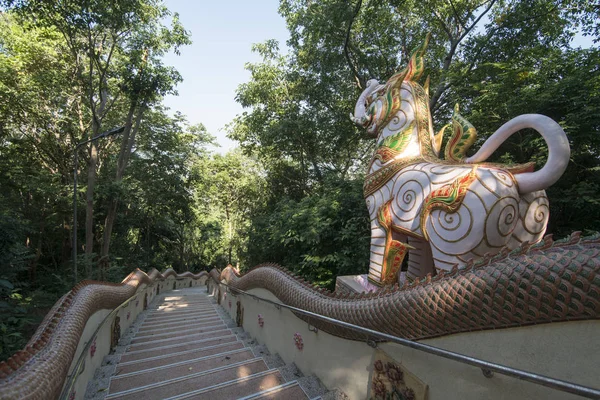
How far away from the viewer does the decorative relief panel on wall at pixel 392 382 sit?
1716 mm

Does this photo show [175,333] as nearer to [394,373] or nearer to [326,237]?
[326,237]

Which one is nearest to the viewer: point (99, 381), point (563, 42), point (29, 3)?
point (99, 381)

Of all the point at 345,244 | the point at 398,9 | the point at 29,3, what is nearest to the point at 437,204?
the point at 345,244

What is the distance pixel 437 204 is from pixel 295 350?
90.5 inches

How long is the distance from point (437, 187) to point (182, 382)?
10.5 ft

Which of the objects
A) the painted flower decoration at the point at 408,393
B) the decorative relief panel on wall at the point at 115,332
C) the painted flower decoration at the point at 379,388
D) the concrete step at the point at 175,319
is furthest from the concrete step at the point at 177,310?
the painted flower decoration at the point at 408,393

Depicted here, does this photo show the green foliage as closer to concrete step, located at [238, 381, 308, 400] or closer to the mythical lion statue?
the mythical lion statue

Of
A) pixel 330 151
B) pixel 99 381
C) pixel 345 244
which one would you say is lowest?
pixel 99 381

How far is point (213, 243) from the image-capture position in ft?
65.1

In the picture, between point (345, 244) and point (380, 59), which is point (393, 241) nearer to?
point (345, 244)

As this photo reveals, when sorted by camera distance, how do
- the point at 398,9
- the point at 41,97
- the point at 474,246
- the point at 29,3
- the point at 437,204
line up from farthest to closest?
1. the point at 41,97
2. the point at 398,9
3. the point at 29,3
4. the point at 437,204
5. the point at 474,246

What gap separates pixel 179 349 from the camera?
3.77 m

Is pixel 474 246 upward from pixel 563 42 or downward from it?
downward

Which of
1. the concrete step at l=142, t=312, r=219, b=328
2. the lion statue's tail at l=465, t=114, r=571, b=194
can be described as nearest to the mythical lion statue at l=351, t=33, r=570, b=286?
the lion statue's tail at l=465, t=114, r=571, b=194
